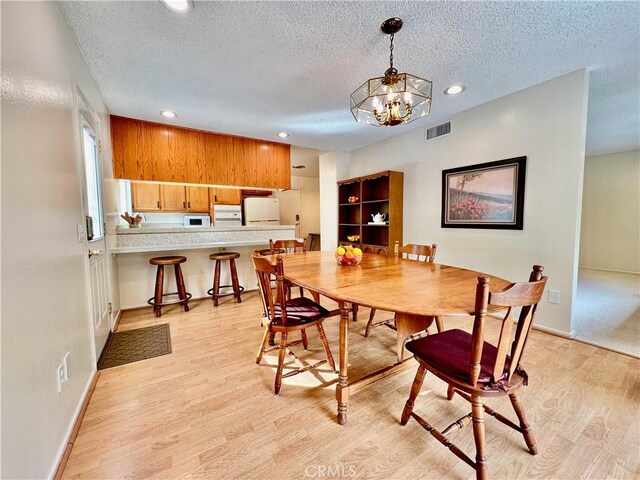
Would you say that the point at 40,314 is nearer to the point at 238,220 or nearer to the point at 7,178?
the point at 7,178

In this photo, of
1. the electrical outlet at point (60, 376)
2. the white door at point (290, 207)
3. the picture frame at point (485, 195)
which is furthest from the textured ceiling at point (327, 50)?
the white door at point (290, 207)

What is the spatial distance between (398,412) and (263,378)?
3.06ft

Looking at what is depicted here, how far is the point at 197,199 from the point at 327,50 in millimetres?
4258

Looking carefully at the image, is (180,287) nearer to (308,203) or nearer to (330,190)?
(330,190)

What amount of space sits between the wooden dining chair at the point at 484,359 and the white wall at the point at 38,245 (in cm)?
164

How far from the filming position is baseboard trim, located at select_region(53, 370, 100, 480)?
117 cm

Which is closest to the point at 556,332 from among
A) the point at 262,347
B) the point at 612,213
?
the point at 262,347

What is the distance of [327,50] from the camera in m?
2.02

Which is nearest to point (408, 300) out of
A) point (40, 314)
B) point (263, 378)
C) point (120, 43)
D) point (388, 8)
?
point (263, 378)

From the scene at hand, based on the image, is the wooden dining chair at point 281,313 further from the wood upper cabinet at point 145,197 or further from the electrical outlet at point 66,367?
the wood upper cabinet at point 145,197

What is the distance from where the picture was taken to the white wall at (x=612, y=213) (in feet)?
16.1

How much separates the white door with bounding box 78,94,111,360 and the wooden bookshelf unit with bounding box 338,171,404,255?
9.80 ft

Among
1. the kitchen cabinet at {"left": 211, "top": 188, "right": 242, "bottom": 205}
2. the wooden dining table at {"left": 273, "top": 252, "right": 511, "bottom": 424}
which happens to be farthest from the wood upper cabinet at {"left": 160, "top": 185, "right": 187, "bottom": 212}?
the wooden dining table at {"left": 273, "top": 252, "right": 511, "bottom": 424}

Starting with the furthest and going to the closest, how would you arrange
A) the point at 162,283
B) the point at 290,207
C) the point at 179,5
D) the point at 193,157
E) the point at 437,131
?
the point at 290,207 → the point at 193,157 → the point at 437,131 → the point at 162,283 → the point at 179,5
